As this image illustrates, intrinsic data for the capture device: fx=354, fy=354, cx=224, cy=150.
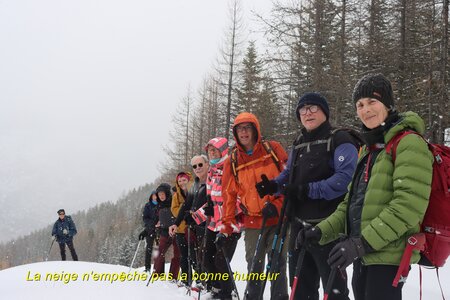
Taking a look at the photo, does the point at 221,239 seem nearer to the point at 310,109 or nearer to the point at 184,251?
the point at 310,109

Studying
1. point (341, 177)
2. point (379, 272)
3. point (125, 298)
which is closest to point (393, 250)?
point (379, 272)

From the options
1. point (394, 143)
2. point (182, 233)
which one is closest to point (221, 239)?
point (182, 233)

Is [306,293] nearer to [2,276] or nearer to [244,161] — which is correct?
[244,161]

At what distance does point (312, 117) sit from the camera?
11.2ft

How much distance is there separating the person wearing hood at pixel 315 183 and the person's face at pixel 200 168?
275cm

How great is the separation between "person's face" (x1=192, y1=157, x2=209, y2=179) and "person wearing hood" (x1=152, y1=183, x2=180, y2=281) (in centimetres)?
198

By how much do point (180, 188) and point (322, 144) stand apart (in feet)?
14.9

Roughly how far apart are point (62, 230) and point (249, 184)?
1300 centimetres

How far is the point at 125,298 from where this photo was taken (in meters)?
5.38

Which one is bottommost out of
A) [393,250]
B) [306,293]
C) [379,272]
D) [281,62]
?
[306,293]

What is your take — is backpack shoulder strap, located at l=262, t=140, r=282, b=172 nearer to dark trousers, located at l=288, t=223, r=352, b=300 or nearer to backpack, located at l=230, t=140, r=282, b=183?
backpack, located at l=230, t=140, r=282, b=183

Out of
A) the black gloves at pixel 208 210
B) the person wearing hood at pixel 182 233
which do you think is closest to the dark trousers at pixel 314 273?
the black gloves at pixel 208 210

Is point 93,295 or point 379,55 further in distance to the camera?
point 379,55

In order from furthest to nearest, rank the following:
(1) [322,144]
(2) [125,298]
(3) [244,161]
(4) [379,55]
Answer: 1. (4) [379,55]
2. (2) [125,298]
3. (3) [244,161]
4. (1) [322,144]
